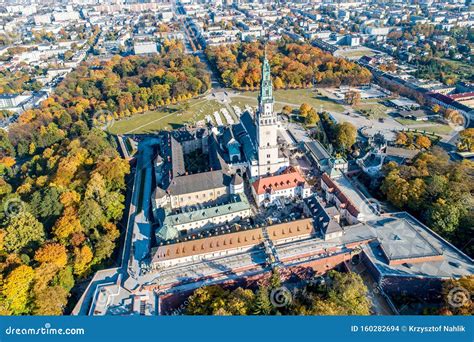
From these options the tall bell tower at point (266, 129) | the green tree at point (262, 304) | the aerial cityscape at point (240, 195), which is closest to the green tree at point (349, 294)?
the aerial cityscape at point (240, 195)

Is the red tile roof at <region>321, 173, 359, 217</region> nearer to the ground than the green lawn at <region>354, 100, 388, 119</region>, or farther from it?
farther from it

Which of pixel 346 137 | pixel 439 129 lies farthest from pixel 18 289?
pixel 439 129

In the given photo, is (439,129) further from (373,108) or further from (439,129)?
(373,108)

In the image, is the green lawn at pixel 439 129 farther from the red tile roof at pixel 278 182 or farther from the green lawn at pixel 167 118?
the green lawn at pixel 167 118

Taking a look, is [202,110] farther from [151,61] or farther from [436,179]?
[436,179]

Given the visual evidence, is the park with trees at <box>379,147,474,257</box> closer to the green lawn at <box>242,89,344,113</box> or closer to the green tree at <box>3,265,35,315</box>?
the green lawn at <box>242,89,344,113</box>

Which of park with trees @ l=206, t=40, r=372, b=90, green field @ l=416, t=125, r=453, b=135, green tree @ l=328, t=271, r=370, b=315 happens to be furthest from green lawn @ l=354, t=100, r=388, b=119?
green tree @ l=328, t=271, r=370, b=315
